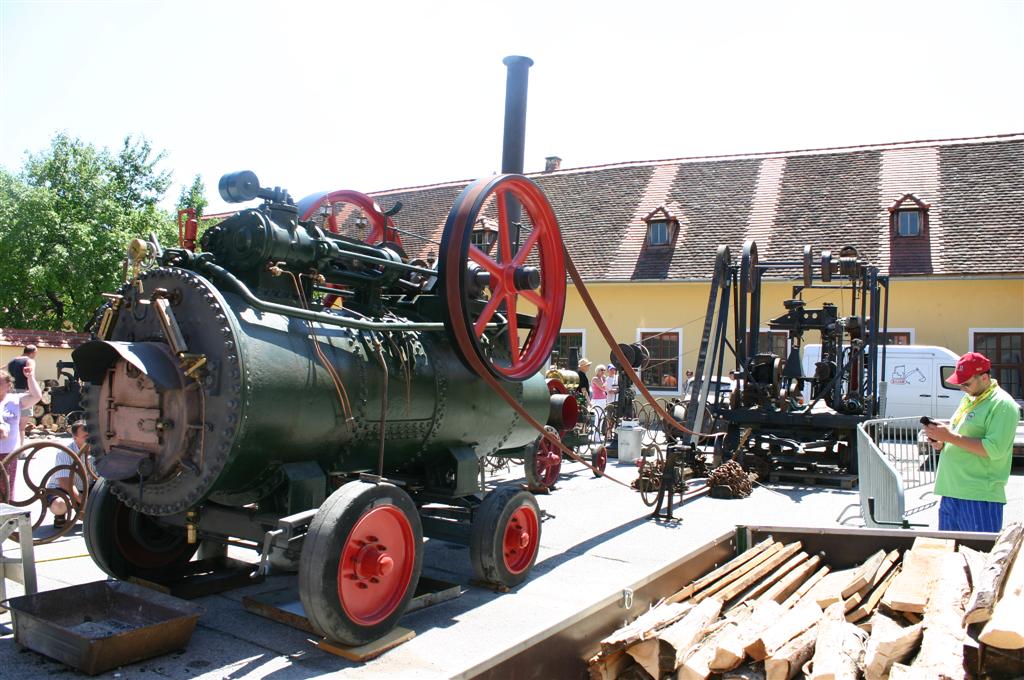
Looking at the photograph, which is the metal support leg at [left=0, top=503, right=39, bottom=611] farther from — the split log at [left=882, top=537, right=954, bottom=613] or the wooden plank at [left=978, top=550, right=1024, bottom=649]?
the wooden plank at [left=978, top=550, right=1024, bottom=649]

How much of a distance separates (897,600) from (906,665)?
472 mm

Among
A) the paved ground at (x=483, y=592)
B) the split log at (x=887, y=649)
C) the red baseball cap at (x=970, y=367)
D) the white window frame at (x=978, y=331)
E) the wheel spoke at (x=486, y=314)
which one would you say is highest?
the white window frame at (x=978, y=331)

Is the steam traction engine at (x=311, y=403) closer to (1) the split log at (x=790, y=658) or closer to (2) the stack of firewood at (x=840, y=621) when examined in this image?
(2) the stack of firewood at (x=840, y=621)

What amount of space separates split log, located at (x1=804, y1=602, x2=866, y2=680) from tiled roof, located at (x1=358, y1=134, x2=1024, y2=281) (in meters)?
17.1

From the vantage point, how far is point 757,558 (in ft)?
15.3

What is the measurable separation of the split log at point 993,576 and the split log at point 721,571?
1.27 meters

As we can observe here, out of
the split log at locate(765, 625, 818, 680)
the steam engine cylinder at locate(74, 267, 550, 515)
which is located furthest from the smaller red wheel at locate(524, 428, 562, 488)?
the split log at locate(765, 625, 818, 680)

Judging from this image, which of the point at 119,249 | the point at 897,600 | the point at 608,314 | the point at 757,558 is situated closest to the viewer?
the point at 897,600

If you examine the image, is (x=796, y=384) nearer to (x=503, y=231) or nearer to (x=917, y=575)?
(x=503, y=231)

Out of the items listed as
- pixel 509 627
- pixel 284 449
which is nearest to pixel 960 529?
pixel 509 627

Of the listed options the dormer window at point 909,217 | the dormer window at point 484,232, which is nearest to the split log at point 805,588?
the dormer window at point 484,232

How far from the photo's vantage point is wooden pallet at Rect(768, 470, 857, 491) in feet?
34.6

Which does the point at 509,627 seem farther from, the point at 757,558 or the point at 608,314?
the point at 608,314

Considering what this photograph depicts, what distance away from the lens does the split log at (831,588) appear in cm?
402
